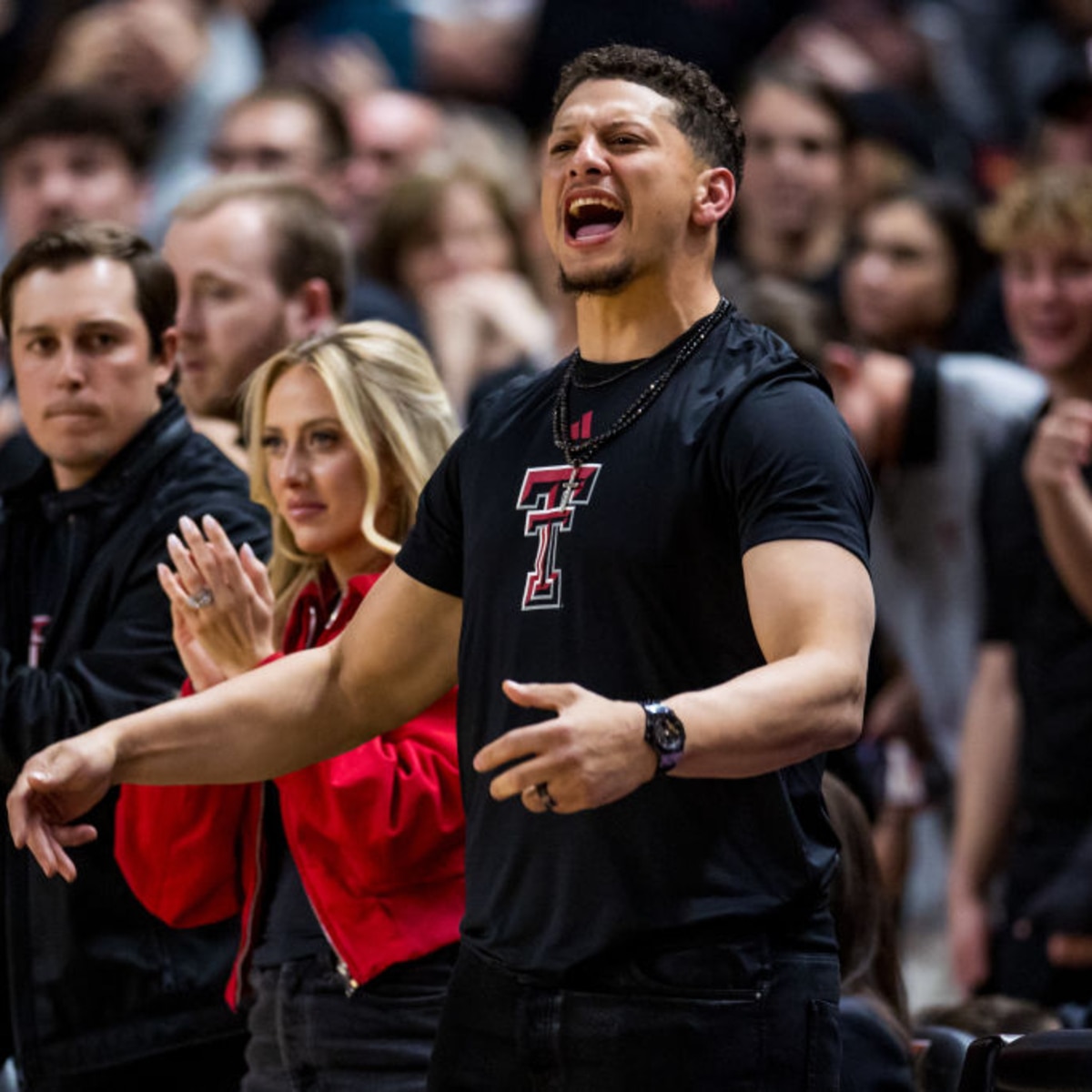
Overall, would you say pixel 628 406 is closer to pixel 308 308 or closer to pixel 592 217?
pixel 592 217

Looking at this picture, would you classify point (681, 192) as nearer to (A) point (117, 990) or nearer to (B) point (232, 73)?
(A) point (117, 990)

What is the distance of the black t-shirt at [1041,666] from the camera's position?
5281 mm

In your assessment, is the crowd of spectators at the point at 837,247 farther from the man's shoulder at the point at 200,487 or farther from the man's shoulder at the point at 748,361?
the man's shoulder at the point at 748,361

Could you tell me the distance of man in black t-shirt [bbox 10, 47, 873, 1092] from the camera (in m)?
2.87

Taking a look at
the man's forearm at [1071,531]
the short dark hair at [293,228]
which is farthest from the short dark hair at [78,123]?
the man's forearm at [1071,531]

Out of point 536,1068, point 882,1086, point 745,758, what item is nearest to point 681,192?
point 745,758

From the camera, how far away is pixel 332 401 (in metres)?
3.95

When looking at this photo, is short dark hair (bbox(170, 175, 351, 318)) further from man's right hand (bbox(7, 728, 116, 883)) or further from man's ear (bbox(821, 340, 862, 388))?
man's right hand (bbox(7, 728, 116, 883))

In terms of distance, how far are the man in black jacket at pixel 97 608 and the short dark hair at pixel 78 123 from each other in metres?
2.30

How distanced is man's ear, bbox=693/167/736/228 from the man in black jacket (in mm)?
1381

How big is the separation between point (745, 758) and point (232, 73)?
6698 millimetres

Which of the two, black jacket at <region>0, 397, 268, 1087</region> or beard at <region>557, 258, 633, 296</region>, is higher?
beard at <region>557, 258, 633, 296</region>

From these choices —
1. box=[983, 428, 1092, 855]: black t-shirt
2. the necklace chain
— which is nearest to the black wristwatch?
the necklace chain

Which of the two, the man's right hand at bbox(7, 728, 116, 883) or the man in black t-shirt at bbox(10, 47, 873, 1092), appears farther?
the man's right hand at bbox(7, 728, 116, 883)
